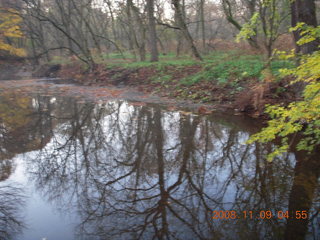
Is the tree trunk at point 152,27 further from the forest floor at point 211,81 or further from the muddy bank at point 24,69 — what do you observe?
the muddy bank at point 24,69

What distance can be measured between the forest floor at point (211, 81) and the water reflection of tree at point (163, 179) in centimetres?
199

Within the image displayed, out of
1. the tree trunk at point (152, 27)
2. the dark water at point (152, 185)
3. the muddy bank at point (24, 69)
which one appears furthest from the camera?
the muddy bank at point (24, 69)

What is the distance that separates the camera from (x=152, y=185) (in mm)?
4453

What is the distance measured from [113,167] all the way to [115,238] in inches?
78.4

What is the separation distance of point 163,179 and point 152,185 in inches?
10.7

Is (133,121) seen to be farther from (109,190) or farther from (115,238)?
(115,238)

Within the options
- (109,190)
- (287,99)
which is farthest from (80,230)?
(287,99)

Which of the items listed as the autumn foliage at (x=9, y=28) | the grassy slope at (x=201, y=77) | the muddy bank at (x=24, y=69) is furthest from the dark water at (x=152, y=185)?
the autumn foliage at (x=9, y=28)

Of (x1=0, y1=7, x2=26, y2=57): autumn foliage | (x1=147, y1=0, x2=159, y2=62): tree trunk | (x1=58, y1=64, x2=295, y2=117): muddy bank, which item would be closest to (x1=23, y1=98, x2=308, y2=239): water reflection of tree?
(x1=58, y1=64, x2=295, y2=117): muddy bank

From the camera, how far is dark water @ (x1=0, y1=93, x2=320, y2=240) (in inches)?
134

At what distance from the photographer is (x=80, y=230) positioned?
3.41m

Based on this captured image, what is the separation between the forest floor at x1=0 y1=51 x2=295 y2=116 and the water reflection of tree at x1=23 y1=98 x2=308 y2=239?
78.4 inches

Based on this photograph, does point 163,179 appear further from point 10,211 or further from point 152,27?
point 152,27

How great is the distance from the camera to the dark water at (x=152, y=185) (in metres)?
3.41
